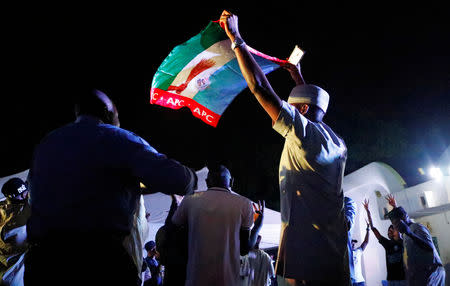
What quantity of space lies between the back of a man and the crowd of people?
1cm

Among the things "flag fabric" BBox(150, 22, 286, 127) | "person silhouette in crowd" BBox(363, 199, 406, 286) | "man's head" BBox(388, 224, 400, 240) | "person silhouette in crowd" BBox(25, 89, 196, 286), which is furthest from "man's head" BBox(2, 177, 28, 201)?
"man's head" BBox(388, 224, 400, 240)

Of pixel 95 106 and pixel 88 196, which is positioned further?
pixel 95 106

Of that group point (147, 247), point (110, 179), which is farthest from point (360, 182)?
point (110, 179)

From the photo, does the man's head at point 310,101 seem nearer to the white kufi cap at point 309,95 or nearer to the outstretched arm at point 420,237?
the white kufi cap at point 309,95

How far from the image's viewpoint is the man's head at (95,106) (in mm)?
2100

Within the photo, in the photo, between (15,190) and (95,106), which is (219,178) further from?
(15,190)

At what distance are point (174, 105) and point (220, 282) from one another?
88.6 inches

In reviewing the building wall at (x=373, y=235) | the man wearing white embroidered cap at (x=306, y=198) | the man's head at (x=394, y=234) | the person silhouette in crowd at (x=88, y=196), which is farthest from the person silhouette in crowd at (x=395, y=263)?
the person silhouette in crowd at (x=88, y=196)

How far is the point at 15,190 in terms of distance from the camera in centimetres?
422

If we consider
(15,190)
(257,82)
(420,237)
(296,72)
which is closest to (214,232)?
(257,82)

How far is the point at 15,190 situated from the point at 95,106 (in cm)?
294

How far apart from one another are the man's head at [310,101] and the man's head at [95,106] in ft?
4.89

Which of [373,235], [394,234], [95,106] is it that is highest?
[373,235]

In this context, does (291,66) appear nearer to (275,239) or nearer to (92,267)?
(92,267)
